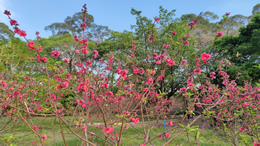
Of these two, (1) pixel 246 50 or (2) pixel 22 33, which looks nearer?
(2) pixel 22 33

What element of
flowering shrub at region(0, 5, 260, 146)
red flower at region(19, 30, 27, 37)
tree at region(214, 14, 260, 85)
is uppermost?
tree at region(214, 14, 260, 85)

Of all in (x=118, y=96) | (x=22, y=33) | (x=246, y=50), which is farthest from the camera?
(x=246, y=50)

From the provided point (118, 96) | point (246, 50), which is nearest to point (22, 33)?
point (118, 96)

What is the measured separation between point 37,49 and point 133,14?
11.7 meters

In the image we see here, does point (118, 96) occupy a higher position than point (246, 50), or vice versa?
point (246, 50)

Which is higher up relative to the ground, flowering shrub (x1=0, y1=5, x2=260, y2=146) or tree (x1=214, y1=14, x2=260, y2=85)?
tree (x1=214, y1=14, x2=260, y2=85)

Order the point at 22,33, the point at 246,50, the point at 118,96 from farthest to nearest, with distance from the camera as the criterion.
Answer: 1. the point at 246,50
2. the point at 118,96
3. the point at 22,33

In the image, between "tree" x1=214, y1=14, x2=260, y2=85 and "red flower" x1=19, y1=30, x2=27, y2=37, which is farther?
"tree" x1=214, y1=14, x2=260, y2=85

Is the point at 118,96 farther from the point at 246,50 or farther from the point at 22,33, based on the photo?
the point at 246,50

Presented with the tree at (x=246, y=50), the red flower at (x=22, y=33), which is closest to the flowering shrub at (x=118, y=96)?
the red flower at (x=22, y=33)

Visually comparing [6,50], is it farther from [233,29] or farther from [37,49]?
[233,29]

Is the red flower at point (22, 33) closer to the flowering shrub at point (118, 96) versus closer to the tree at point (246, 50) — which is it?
the flowering shrub at point (118, 96)

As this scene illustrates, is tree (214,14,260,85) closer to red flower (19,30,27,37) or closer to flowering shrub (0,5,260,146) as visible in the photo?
flowering shrub (0,5,260,146)

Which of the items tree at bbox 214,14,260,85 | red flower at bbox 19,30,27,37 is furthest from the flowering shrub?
tree at bbox 214,14,260,85
